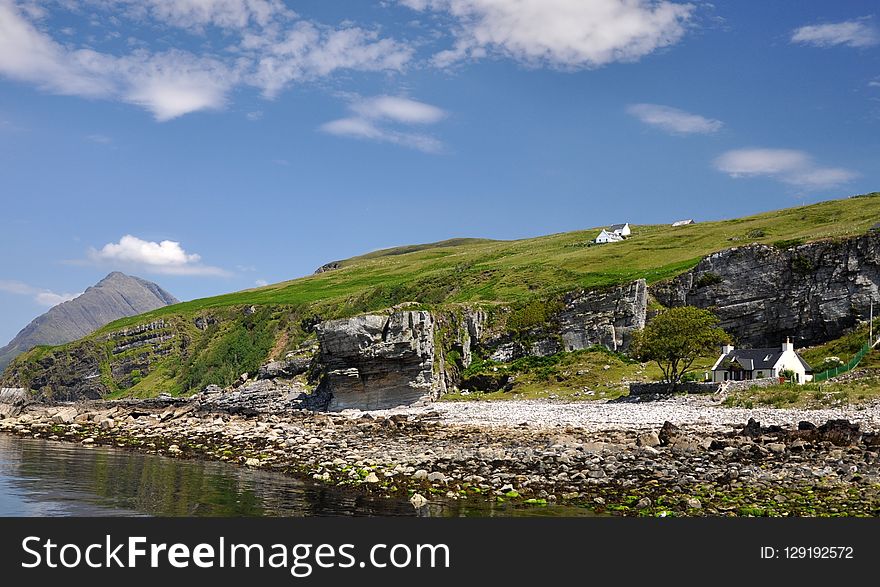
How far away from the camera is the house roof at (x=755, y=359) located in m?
53.6

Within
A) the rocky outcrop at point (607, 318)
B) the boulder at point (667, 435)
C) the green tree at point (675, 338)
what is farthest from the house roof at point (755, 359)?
the boulder at point (667, 435)

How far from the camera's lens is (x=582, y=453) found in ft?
87.5

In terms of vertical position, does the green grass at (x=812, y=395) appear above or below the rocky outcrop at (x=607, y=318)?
below

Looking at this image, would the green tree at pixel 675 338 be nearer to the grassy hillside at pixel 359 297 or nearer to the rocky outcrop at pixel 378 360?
the rocky outcrop at pixel 378 360

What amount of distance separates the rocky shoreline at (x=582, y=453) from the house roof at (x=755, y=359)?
1098 cm

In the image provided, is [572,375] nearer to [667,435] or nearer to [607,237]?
[667,435]

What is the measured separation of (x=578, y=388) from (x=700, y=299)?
21744 mm

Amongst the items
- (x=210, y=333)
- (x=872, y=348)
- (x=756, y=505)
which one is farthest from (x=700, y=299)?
(x=210, y=333)

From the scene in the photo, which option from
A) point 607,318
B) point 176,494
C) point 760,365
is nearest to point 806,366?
point 760,365

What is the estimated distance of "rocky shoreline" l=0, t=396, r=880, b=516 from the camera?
1984cm

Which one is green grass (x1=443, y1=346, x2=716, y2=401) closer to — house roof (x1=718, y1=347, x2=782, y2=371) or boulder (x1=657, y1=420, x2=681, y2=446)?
house roof (x1=718, y1=347, x2=782, y2=371)

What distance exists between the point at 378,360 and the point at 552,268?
5447cm

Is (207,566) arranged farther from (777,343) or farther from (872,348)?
(777,343)

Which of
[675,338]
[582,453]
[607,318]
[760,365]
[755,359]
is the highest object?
[607,318]
